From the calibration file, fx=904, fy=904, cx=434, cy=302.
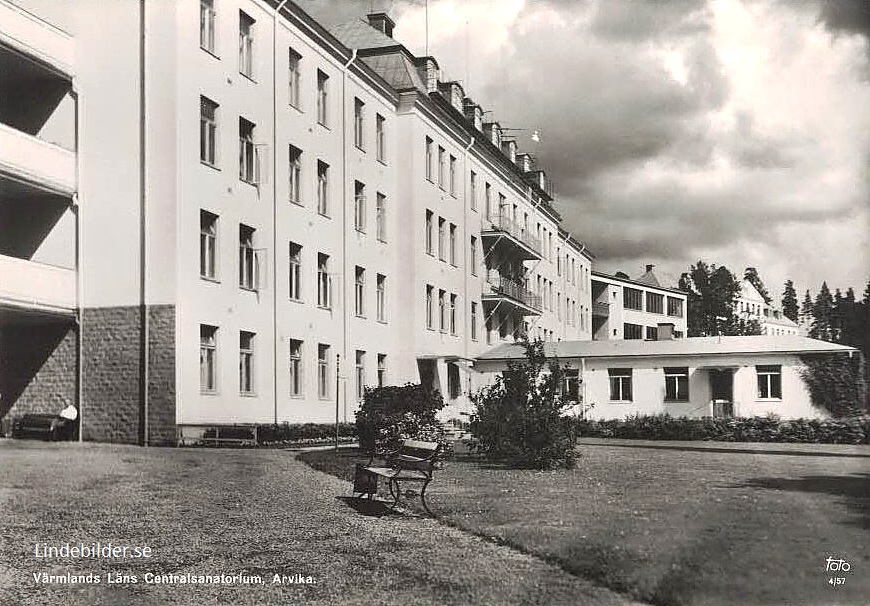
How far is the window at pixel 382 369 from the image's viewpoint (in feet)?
64.8

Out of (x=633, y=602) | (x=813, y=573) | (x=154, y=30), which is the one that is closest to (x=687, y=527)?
(x=813, y=573)

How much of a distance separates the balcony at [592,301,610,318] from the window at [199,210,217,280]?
37825 mm

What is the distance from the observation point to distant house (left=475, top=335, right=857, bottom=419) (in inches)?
1356

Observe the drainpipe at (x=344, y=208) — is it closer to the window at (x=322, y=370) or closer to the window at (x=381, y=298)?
the window at (x=322, y=370)

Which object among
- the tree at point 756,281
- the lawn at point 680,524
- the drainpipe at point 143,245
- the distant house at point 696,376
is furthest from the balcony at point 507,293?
the tree at point 756,281

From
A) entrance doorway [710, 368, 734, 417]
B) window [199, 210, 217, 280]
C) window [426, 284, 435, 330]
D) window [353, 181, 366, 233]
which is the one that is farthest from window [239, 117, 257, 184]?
entrance doorway [710, 368, 734, 417]

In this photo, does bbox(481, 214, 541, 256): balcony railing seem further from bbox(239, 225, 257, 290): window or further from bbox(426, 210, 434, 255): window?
bbox(239, 225, 257, 290): window

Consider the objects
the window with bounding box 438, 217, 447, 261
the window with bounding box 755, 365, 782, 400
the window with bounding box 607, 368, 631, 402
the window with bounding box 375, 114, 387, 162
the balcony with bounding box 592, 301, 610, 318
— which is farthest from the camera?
the balcony with bounding box 592, 301, 610, 318

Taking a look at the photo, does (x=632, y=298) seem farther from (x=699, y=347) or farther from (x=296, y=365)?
(x=296, y=365)

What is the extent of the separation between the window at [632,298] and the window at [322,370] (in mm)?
28359

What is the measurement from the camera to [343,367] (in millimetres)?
23031

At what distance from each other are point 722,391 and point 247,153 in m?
22.3

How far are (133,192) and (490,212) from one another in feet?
40.1

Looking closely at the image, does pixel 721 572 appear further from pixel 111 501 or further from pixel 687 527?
pixel 111 501
